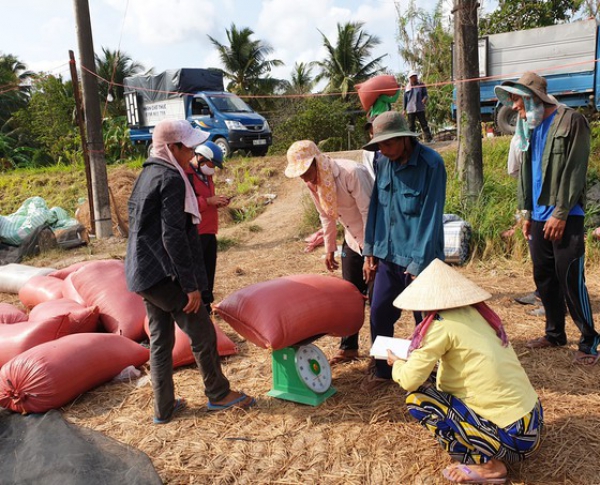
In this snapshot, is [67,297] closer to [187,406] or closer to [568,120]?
[187,406]

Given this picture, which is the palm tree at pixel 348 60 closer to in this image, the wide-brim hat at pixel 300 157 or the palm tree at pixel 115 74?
the palm tree at pixel 115 74

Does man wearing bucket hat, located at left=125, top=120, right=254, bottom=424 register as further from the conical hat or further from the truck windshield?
the truck windshield

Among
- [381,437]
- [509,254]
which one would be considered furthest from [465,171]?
[381,437]

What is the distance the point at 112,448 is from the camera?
8.07 feet

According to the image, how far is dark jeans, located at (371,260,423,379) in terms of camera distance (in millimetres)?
2783

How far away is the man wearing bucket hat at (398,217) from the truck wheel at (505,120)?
8.45 metres

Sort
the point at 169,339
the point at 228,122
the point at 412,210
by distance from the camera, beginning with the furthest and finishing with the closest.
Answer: the point at 228,122
the point at 169,339
the point at 412,210

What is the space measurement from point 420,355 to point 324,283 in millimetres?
1163

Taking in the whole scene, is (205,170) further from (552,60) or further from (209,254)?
(552,60)

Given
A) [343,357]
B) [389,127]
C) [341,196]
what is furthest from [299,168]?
[343,357]

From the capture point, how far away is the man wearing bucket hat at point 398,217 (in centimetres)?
257

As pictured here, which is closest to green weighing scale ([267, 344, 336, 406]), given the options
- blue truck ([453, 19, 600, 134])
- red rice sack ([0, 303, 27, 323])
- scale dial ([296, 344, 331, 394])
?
scale dial ([296, 344, 331, 394])

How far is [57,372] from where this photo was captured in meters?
2.90

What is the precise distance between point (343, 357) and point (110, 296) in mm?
1819
